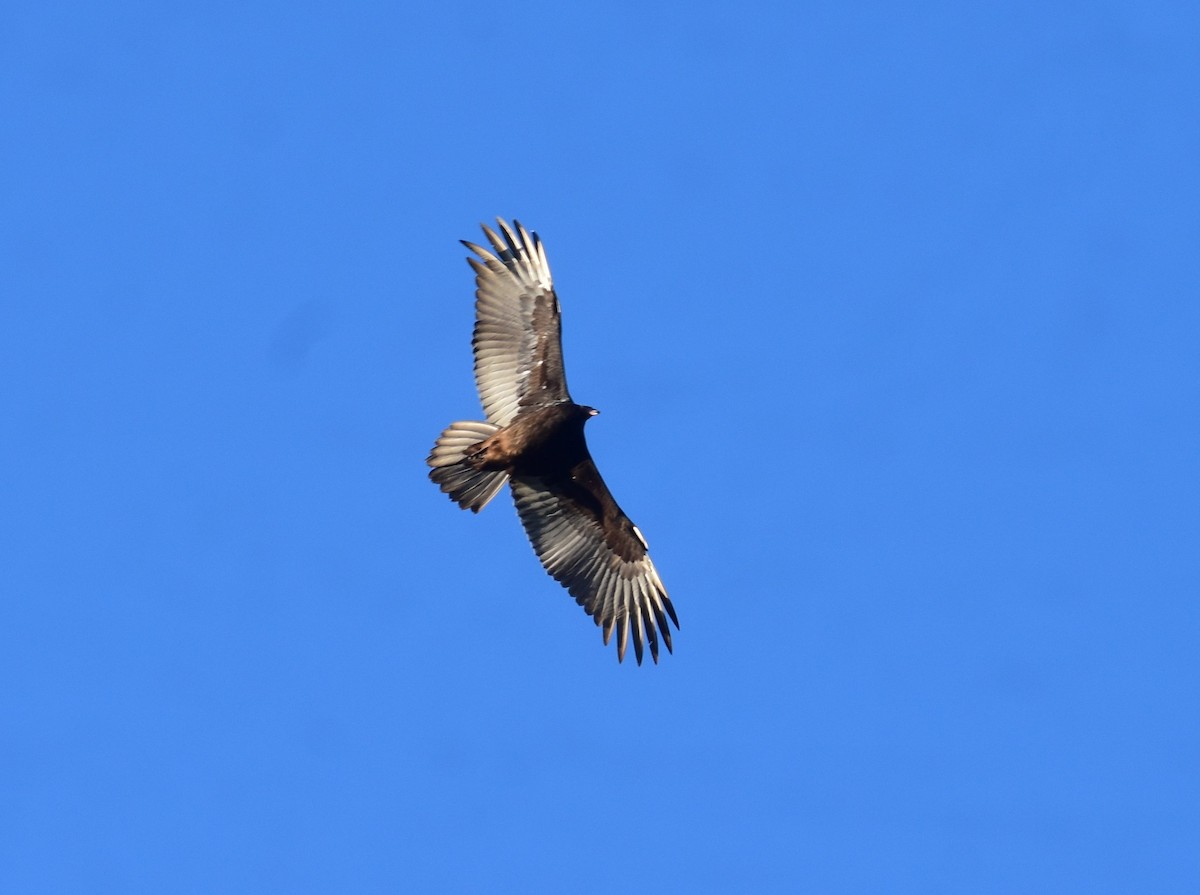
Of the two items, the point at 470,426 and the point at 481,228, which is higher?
the point at 481,228

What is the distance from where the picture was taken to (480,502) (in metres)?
17.3

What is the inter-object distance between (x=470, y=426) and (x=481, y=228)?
2036 millimetres

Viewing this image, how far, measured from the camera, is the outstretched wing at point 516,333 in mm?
17469

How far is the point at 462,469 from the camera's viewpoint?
17.2m

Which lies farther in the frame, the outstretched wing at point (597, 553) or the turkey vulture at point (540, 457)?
the outstretched wing at point (597, 553)

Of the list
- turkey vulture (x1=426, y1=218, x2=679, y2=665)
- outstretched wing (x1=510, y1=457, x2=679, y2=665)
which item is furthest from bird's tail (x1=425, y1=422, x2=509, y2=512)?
outstretched wing (x1=510, y1=457, x2=679, y2=665)

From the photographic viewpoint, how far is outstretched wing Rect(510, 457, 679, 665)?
59.0 feet

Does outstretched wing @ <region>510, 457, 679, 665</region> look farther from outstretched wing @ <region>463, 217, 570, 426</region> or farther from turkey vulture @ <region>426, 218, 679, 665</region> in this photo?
outstretched wing @ <region>463, 217, 570, 426</region>

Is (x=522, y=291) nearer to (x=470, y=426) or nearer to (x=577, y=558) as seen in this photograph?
(x=470, y=426)

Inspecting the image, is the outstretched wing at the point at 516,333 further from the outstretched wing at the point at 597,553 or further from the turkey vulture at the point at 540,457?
the outstretched wing at the point at 597,553

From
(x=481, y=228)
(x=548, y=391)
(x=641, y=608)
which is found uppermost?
(x=481, y=228)

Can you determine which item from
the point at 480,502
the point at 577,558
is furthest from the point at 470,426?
the point at 577,558

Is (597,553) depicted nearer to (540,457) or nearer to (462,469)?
(540,457)

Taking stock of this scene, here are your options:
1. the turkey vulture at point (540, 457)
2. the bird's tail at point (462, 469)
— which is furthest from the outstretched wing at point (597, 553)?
the bird's tail at point (462, 469)
